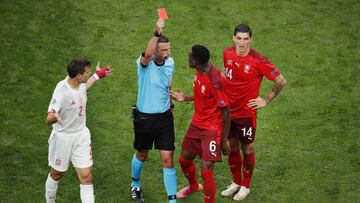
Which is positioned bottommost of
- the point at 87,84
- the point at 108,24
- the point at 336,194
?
the point at 336,194

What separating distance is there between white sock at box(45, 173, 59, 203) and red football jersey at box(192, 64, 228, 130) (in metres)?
2.07

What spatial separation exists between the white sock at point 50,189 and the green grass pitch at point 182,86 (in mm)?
574

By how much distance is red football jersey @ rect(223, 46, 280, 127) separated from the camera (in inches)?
368

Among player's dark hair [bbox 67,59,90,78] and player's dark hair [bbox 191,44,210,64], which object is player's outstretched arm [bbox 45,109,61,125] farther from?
player's dark hair [bbox 191,44,210,64]

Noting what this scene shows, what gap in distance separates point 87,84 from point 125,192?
1.94 metres

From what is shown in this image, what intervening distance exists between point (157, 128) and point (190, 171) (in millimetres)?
855

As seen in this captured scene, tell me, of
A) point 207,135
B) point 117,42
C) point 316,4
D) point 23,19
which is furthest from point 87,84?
point 316,4

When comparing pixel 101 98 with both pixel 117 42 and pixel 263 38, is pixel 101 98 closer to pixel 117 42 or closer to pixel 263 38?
pixel 117 42

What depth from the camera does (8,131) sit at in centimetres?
1145

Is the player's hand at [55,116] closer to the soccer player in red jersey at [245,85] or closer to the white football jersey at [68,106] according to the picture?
the white football jersey at [68,106]

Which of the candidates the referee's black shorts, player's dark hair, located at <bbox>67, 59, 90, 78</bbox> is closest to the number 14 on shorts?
the referee's black shorts

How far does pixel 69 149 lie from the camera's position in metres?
8.89

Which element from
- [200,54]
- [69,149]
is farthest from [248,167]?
[69,149]

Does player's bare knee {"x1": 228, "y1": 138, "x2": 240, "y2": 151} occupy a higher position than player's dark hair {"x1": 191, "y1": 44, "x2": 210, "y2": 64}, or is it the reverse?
player's dark hair {"x1": 191, "y1": 44, "x2": 210, "y2": 64}
